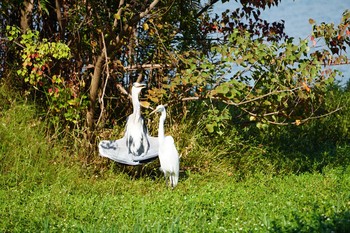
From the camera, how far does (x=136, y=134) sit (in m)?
6.62

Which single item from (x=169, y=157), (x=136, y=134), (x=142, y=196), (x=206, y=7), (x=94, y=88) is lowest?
(x=142, y=196)

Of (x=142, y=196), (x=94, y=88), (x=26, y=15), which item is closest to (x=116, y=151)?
(x=142, y=196)

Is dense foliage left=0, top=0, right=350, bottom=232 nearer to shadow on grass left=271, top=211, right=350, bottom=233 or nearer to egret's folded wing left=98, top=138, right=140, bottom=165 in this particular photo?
egret's folded wing left=98, top=138, right=140, bottom=165

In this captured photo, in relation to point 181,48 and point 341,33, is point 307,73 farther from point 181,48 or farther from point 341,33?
point 181,48

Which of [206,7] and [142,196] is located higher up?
[206,7]

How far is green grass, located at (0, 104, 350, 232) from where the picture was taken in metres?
4.26

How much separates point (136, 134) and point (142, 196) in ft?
2.75

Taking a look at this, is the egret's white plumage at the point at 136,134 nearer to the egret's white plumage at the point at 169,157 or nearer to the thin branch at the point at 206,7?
the egret's white plumage at the point at 169,157

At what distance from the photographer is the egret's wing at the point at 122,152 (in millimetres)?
6613

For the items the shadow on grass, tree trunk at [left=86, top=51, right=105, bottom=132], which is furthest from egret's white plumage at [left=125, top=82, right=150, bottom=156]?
the shadow on grass

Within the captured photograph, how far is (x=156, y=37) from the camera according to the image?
A: 764 cm

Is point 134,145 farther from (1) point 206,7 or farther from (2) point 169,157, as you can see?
(1) point 206,7

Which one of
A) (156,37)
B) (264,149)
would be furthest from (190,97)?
(264,149)

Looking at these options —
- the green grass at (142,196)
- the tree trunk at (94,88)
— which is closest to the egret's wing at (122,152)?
the green grass at (142,196)
